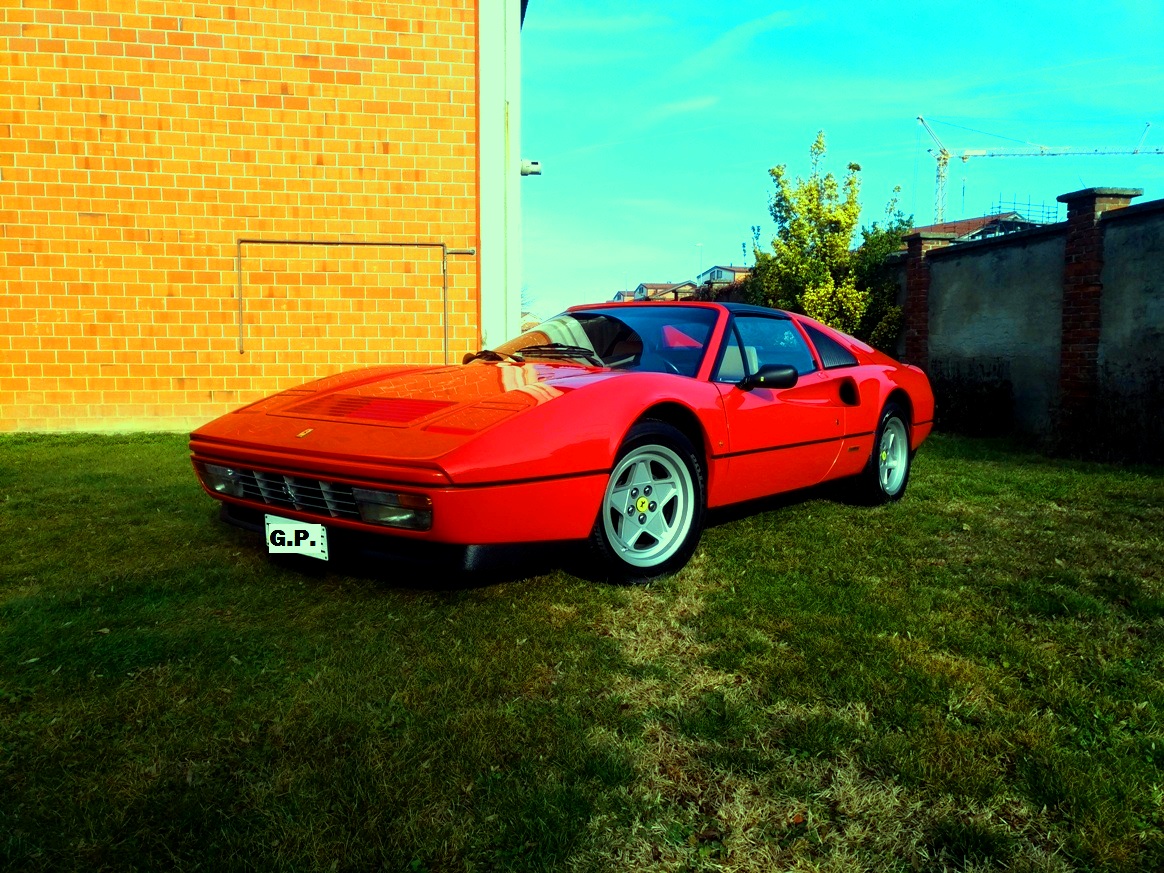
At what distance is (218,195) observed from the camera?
820cm

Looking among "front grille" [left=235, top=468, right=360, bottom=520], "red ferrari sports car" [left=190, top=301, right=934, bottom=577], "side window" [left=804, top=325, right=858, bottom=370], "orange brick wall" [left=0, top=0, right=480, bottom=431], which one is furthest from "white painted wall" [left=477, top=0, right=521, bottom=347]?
"front grille" [left=235, top=468, right=360, bottom=520]

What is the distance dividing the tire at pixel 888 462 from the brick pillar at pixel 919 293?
20.0ft

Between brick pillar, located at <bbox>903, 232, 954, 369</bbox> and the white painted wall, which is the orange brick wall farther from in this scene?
brick pillar, located at <bbox>903, 232, 954, 369</bbox>

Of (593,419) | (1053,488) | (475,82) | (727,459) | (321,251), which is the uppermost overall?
(475,82)

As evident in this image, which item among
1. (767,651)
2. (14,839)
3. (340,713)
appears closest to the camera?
(14,839)

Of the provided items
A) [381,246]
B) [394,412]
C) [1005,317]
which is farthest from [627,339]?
[1005,317]

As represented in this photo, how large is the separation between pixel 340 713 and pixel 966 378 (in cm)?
934

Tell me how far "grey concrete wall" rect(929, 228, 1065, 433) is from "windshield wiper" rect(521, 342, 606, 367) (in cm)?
674

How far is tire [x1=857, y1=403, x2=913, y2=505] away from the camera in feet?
15.7

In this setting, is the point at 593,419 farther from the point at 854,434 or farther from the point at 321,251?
the point at 321,251

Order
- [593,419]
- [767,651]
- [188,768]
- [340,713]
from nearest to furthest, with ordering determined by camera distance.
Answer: [188,768] → [340,713] → [767,651] → [593,419]

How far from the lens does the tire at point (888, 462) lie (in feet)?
15.7

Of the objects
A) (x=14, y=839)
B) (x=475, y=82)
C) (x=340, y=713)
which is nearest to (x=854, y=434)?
(x=340, y=713)

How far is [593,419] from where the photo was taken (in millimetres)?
2920
